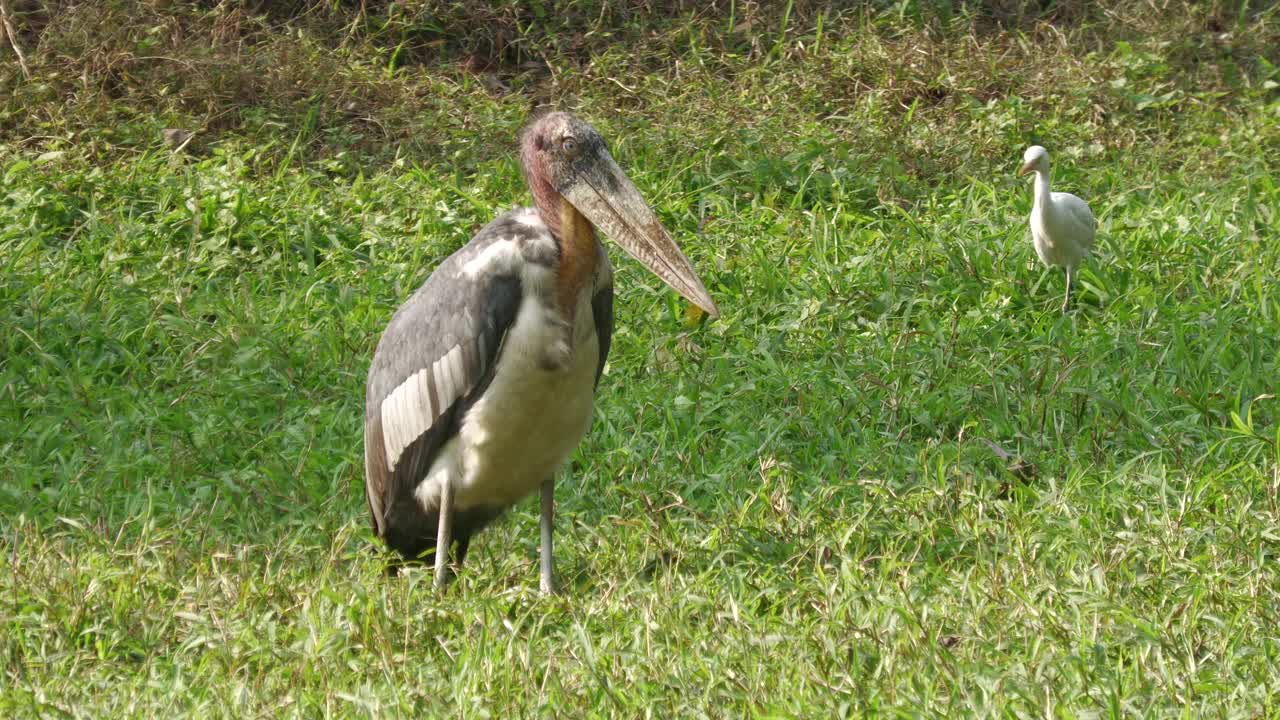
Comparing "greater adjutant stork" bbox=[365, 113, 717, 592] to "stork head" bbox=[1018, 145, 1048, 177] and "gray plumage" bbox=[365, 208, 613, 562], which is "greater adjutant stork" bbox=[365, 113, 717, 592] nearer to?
"gray plumage" bbox=[365, 208, 613, 562]

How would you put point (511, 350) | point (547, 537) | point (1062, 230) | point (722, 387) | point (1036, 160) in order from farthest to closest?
point (1036, 160), point (1062, 230), point (722, 387), point (547, 537), point (511, 350)

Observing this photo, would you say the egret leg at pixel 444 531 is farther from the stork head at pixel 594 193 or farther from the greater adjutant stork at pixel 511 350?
the stork head at pixel 594 193

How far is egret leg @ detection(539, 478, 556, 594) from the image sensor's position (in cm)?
391

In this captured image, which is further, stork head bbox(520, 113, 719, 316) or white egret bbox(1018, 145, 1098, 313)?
white egret bbox(1018, 145, 1098, 313)

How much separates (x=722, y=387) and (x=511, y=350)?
Result: 59.4 inches

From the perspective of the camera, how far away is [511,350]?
378cm

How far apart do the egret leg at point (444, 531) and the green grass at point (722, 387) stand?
8 centimetres

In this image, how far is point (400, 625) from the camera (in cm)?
351

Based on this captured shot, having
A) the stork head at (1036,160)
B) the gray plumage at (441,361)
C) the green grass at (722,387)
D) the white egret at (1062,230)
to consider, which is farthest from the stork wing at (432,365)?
the stork head at (1036,160)

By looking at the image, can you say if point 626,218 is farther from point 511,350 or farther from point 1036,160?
point 1036,160

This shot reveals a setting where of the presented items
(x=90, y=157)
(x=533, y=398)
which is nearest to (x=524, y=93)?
(x=90, y=157)

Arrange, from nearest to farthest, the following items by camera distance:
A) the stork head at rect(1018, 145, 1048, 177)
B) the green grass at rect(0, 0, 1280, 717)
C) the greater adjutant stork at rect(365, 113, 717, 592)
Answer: the green grass at rect(0, 0, 1280, 717) → the greater adjutant stork at rect(365, 113, 717, 592) → the stork head at rect(1018, 145, 1048, 177)

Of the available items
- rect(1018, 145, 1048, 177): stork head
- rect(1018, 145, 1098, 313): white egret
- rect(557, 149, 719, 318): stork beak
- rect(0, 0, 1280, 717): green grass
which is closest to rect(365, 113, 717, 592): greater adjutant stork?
rect(557, 149, 719, 318): stork beak

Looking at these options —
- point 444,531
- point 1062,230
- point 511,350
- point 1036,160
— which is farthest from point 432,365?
point 1036,160
